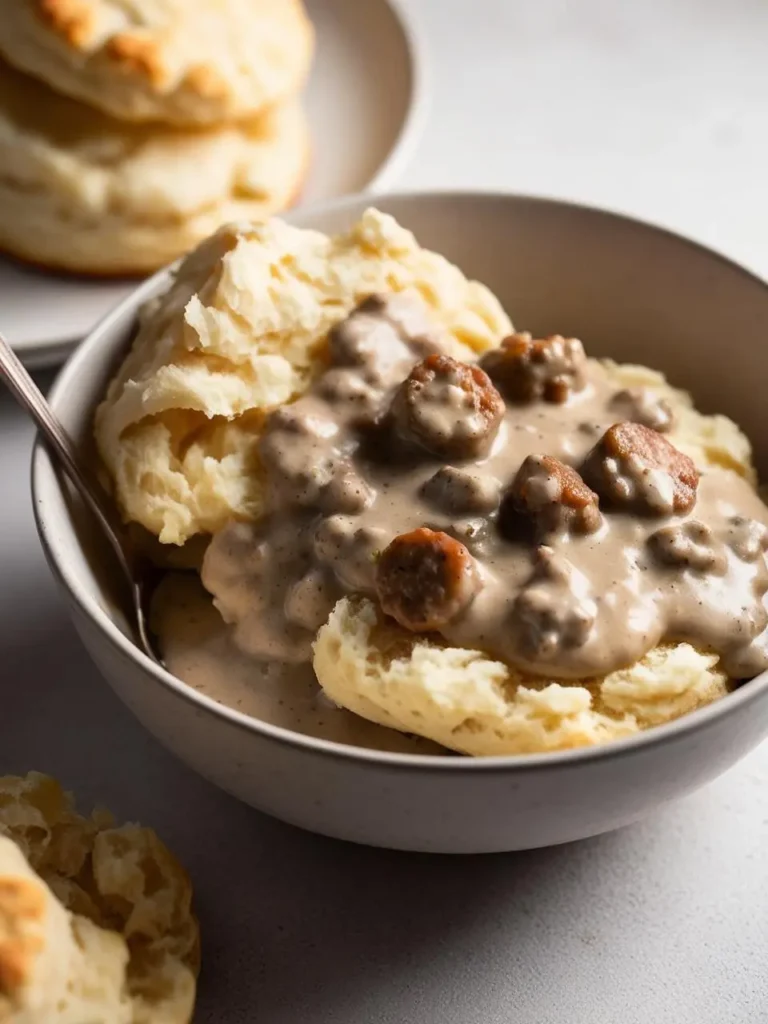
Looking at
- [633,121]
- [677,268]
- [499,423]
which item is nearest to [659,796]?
[499,423]

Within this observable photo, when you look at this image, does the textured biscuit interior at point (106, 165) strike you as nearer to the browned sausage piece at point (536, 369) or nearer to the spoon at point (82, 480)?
the spoon at point (82, 480)

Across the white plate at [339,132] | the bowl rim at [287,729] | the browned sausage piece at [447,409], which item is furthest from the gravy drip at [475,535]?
the white plate at [339,132]

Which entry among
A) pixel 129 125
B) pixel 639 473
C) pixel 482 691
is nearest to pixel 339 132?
pixel 129 125

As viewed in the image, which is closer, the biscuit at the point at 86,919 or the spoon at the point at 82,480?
the biscuit at the point at 86,919

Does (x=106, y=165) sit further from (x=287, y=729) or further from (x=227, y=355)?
(x=287, y=729)

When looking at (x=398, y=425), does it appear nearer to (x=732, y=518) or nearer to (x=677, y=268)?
(x=732, y=518)

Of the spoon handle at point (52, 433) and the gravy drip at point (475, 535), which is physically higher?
the gravy drip at point (475, 535)
